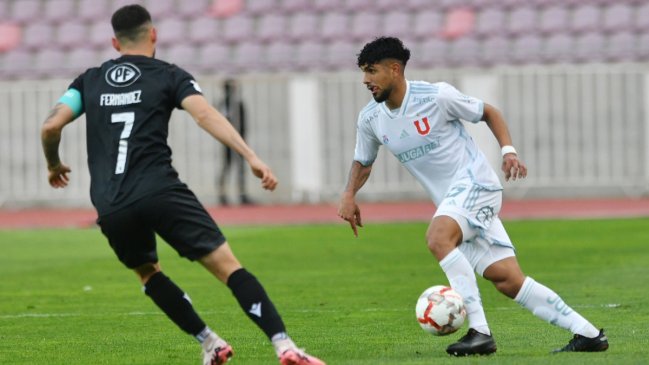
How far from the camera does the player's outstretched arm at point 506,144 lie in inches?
300

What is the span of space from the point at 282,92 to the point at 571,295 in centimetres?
1252

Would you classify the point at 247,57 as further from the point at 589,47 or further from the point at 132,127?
the point at 132,127

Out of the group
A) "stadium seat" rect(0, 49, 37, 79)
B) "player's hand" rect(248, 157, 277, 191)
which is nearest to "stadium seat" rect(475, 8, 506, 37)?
"stadium seat" rect(0, 49, 37, 79)

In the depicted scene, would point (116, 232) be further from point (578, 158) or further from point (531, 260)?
point (578, 158)

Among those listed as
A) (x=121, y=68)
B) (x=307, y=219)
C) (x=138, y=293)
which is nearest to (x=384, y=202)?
(x=307, y=219)

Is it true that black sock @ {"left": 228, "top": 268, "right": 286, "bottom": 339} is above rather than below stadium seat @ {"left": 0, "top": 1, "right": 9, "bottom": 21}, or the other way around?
below

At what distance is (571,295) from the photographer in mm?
11188

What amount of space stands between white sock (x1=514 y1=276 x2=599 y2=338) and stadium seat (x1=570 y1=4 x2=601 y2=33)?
16599 millimetres

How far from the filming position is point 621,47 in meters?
23.5

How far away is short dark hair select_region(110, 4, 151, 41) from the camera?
7105mm

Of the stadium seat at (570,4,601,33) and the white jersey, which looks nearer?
the white jersey

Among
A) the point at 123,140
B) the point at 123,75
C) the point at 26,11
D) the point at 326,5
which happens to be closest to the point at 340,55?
the point at 326,5

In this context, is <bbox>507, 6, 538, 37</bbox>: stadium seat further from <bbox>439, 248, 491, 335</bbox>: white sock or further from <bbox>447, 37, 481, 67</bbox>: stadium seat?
<bbox>439, 248, 491, 335</bbox>: white sock

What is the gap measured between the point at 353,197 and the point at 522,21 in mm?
16172
